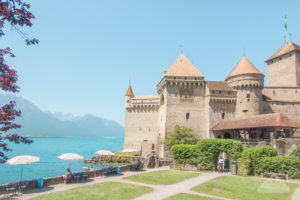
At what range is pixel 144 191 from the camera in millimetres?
15648

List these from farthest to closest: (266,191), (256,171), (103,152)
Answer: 1. (103,152)
2. (256,171)
3. (266,191)

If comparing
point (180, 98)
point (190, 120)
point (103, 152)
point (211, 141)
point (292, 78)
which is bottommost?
point (103, 152)

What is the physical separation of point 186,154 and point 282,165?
10.4 m

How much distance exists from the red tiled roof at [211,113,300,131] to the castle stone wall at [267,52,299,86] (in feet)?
68.4

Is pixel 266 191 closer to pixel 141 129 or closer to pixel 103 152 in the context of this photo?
pixel 103 152

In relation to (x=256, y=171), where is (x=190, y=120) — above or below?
above

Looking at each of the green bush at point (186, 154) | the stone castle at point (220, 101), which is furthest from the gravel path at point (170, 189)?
the stone castle at point (220, 101)

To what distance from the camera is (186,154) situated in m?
27.8

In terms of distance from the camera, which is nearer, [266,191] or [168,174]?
[266,191]

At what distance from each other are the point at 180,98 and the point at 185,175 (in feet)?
64.1

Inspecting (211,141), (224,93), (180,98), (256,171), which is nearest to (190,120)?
(180,98)

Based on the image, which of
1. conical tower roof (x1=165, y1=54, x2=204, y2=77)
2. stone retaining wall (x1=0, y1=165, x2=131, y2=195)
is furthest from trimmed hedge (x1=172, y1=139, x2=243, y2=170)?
conical tower roof (x1=165, y1=54, x2=204, y2=77)

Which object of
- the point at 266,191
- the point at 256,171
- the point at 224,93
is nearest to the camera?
the point at 266,191

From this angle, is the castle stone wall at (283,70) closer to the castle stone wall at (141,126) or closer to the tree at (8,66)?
the castle stone wall at (141,126)
